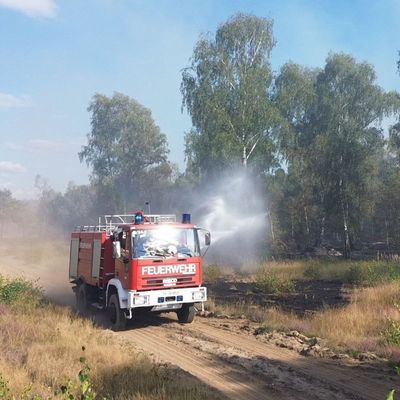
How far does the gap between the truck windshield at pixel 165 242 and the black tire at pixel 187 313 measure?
140cm

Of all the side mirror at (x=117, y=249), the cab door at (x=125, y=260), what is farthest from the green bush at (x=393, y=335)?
the side mirror at (x=117, y=249)

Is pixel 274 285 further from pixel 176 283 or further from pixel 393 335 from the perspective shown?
pixel 393 335

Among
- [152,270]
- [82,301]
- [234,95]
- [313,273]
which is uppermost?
[234,95]

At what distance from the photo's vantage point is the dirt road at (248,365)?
6587 millimetres

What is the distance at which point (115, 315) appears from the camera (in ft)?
36.9

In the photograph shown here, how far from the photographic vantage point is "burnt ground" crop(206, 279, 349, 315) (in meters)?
13.9

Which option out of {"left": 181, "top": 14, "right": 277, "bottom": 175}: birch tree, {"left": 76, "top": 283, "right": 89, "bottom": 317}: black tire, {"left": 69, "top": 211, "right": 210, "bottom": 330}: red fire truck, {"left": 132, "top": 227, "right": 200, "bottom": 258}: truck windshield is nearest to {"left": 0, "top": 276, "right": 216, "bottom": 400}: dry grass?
{"left": 69, "top": 211, "right": 210, "bottom": 330}: red fire truck

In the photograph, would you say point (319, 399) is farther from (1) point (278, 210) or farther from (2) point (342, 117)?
(2) point (342, 117)

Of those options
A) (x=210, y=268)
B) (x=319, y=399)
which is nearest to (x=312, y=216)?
(x=210, y=268)

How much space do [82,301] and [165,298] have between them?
4099 mm

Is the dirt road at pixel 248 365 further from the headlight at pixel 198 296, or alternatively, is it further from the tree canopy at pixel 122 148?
the tree canopy at pixel 122 148

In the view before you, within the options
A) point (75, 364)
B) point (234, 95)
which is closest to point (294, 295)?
point (75, 364)

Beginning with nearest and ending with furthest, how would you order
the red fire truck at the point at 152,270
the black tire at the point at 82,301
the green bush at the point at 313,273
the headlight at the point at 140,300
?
the headlight at the point at 140,300, the red fire truck at the point at 152,270, the black tire at the point at 82,301, the green bush at the point at 313,273

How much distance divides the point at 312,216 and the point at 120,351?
2901 cm
